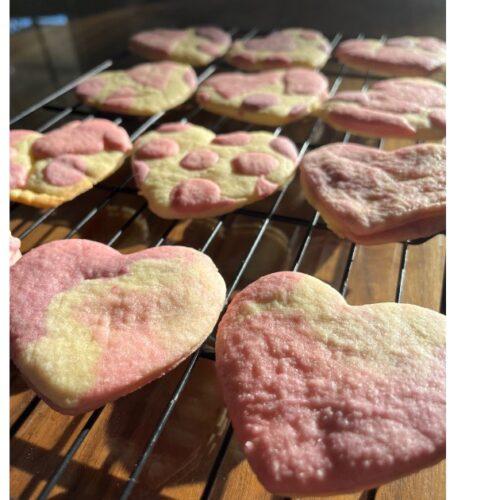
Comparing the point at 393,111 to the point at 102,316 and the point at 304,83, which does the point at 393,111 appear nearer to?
the point at 304,83

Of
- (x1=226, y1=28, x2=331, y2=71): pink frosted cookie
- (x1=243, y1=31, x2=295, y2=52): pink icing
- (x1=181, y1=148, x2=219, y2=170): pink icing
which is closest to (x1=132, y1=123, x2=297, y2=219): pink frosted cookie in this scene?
(x1=181, y1=148, x2=219, y2=170): pink icing

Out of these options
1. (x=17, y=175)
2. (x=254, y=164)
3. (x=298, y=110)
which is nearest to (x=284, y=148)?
(x=254, y=164)

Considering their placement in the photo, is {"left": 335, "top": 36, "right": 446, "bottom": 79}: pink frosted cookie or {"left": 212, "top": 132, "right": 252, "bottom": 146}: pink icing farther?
{"left": 335, "top": 36, "right": 446, "bottom": 79}: pink frosted cookie

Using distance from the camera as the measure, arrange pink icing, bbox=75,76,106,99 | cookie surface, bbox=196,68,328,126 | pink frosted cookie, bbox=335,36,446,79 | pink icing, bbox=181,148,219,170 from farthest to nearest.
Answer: pink frosted cookie, bbox=335,36,446,79 < pink icing, bbox=75,76,106,99 < cookie surface, bbox=196,68,328,126 < pink icing, bbox=181,148,219,170

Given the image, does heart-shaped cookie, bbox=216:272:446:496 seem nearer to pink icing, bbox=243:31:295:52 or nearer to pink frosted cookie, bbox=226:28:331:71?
pink frosted cookie, bbox=226:28:331:71

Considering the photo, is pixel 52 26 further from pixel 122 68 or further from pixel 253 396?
pixel 253 396

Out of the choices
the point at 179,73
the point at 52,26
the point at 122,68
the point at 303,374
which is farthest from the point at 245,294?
the point at 52,26

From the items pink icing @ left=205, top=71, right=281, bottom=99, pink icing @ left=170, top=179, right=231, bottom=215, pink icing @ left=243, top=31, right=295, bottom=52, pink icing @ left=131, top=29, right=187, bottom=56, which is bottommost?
pink icing @ left=170, top=179, right=231, bottom=215
